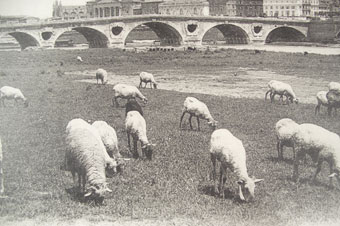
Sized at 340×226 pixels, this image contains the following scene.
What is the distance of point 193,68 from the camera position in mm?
46188

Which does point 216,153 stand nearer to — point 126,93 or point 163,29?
point 126,93

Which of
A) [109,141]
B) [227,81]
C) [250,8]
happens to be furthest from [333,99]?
[250,8]

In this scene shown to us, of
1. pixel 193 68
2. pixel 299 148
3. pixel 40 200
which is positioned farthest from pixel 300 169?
pixel 193 68

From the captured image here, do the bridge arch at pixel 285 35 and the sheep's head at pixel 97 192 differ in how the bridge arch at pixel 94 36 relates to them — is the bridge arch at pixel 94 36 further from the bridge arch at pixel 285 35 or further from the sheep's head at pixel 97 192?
the sheep's head at pixel 97 192

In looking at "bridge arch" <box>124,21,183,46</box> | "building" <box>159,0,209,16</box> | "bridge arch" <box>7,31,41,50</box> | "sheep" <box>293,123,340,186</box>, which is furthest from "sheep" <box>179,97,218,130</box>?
"building" <box>159,0,209,16</box>

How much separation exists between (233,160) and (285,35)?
109522 mm

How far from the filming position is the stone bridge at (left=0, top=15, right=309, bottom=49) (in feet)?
248

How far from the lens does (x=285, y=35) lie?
11450cm

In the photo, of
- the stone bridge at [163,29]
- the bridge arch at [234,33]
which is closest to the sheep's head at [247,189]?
the stone bridge at [163,29]

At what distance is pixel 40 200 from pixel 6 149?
469cm

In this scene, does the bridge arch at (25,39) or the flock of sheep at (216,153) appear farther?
the bridge arch at (25,39)

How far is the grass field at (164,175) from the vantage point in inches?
375

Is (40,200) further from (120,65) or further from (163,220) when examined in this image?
(120,65)

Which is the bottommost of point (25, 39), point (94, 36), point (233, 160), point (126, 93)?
point (233, 160)
